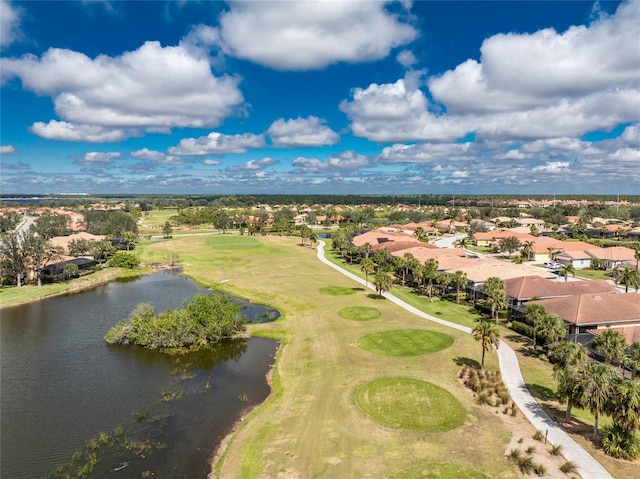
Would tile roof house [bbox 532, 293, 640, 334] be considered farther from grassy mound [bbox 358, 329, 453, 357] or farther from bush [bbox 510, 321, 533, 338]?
grassy mound [bbox 358, 329, 453, 357]

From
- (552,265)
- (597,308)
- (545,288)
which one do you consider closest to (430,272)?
(545,288)

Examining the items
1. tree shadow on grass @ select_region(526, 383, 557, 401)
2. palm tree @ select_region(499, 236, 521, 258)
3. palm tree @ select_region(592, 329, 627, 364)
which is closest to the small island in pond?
tree shadow on grass @ select_region(526, 383, 557, 401)

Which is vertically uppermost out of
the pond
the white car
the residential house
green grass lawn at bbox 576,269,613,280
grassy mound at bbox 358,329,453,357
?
the residential house

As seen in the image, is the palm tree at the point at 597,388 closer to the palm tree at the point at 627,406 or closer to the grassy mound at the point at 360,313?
the palm tree at the point at 627,406

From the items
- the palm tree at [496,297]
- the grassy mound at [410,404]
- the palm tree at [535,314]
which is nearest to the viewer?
the grassy mound at [410,404]

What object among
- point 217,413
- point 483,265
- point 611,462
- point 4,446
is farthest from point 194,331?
point 483,265

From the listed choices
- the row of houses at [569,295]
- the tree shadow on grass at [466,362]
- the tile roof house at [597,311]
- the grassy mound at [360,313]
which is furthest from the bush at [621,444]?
the grassy mound at [360,313]

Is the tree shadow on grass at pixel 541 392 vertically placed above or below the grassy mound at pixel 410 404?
above
